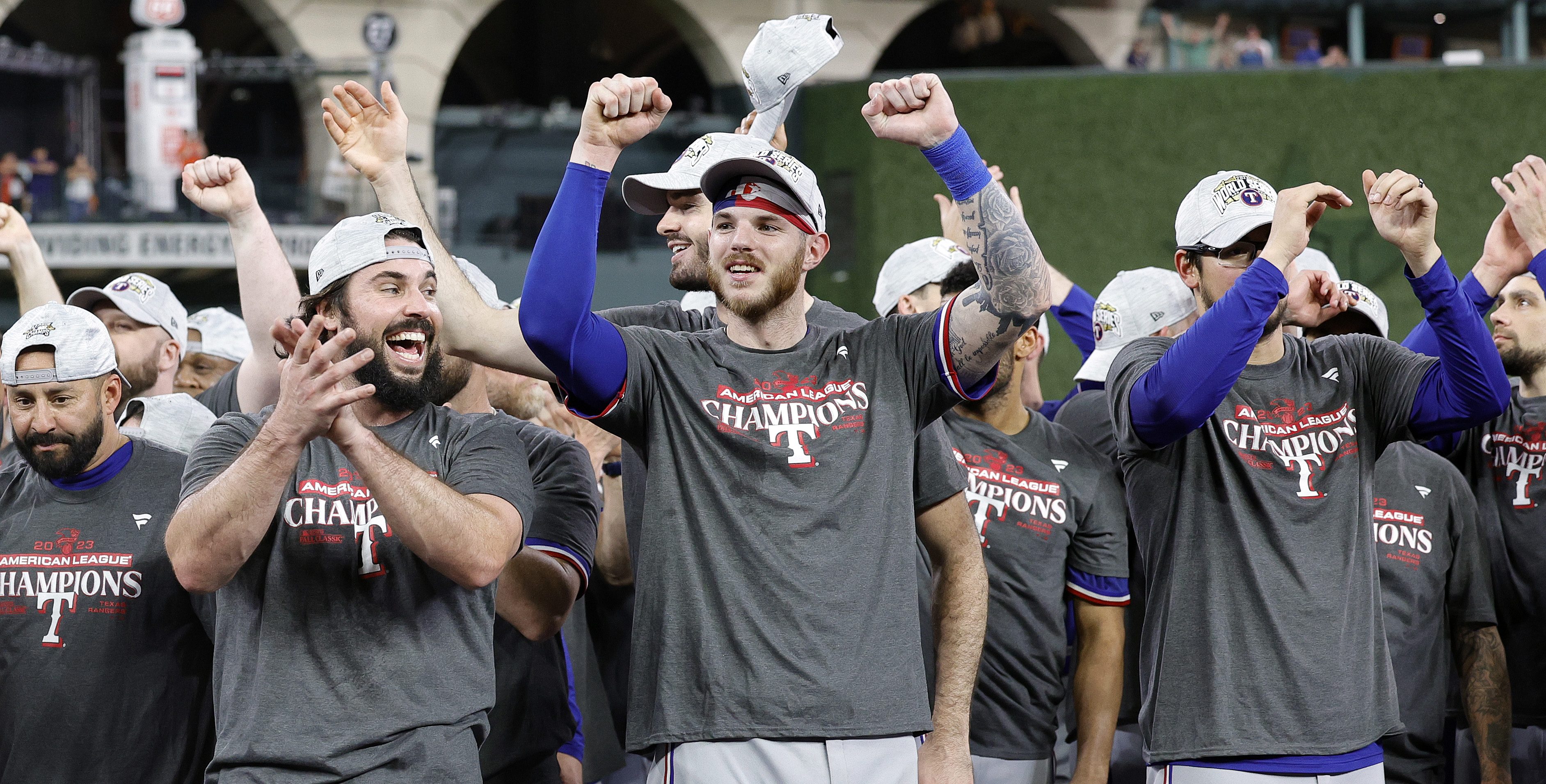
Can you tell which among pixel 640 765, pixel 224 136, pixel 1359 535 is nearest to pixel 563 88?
pixel 224 136

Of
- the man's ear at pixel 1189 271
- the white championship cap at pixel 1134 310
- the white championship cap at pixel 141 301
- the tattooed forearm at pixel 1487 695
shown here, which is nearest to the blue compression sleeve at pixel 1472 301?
Result: the white championship cap at pixel 1134 310

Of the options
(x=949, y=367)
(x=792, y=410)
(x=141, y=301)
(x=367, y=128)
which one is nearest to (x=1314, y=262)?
(x=949, y=367)

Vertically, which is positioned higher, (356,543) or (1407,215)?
(1407,215)

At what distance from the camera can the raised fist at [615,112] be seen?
2900 mm

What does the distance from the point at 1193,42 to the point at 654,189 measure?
61.3ft

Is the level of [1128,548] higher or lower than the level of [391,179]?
lower

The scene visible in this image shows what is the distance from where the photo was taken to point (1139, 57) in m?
20.2

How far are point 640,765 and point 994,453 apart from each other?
5.56 ft

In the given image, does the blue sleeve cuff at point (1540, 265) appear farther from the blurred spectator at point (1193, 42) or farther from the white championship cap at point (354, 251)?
the blurred spectator at point (1193, 42)

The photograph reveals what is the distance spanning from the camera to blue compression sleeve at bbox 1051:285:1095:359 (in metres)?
6.22

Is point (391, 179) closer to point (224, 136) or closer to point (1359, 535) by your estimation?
point (1359, 535)

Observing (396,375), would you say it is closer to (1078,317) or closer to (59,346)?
(59,346)

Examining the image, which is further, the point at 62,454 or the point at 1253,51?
the point at 1253,51

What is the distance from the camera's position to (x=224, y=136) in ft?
71.2
